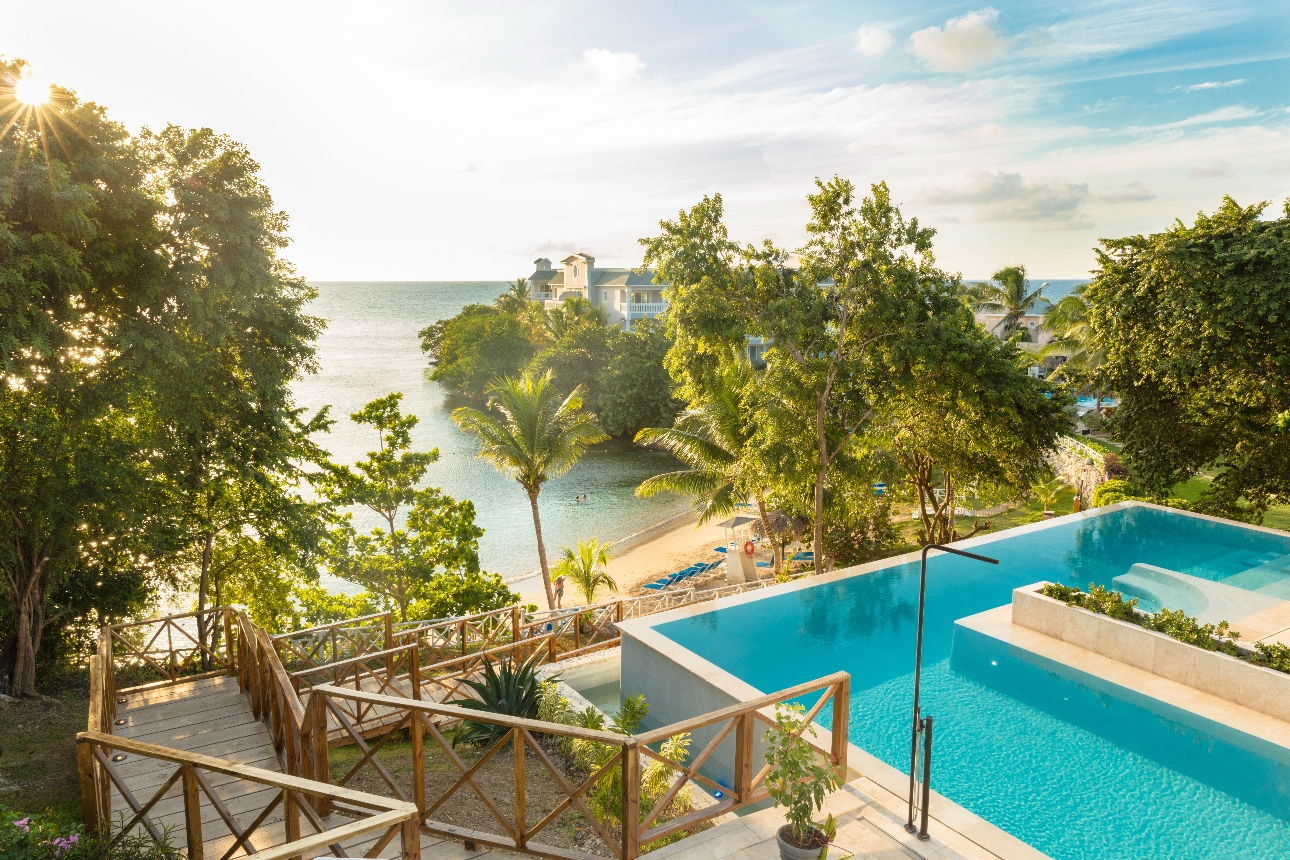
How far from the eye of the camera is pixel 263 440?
12000 mm

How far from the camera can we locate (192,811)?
420cm

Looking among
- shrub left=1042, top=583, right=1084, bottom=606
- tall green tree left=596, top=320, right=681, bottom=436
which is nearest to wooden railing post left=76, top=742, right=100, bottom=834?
shrub left=1042, top=583, right=1084, bottom=606

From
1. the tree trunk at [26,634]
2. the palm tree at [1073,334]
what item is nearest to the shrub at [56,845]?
the tree trunk at [26,634]

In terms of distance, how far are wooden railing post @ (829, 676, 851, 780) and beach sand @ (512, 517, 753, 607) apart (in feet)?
48.3

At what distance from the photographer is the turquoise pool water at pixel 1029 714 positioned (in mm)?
6691

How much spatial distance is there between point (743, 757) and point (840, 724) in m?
1.00

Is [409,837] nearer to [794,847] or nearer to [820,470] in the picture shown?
[794,847]

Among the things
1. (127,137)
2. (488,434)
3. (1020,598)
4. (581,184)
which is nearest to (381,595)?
(488,434)

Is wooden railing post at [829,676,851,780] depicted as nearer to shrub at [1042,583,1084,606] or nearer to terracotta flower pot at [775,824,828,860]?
terracotta flower pot at [775,824,828,860]

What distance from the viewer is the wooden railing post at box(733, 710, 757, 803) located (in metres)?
5.45

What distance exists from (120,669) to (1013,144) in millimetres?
19933

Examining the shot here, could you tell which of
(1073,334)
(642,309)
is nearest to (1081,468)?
(1073,334)

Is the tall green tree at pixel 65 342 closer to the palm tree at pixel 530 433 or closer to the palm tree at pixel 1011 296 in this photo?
the palm tree at pixel 530 433

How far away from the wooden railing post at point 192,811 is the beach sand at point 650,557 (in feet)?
53.0
